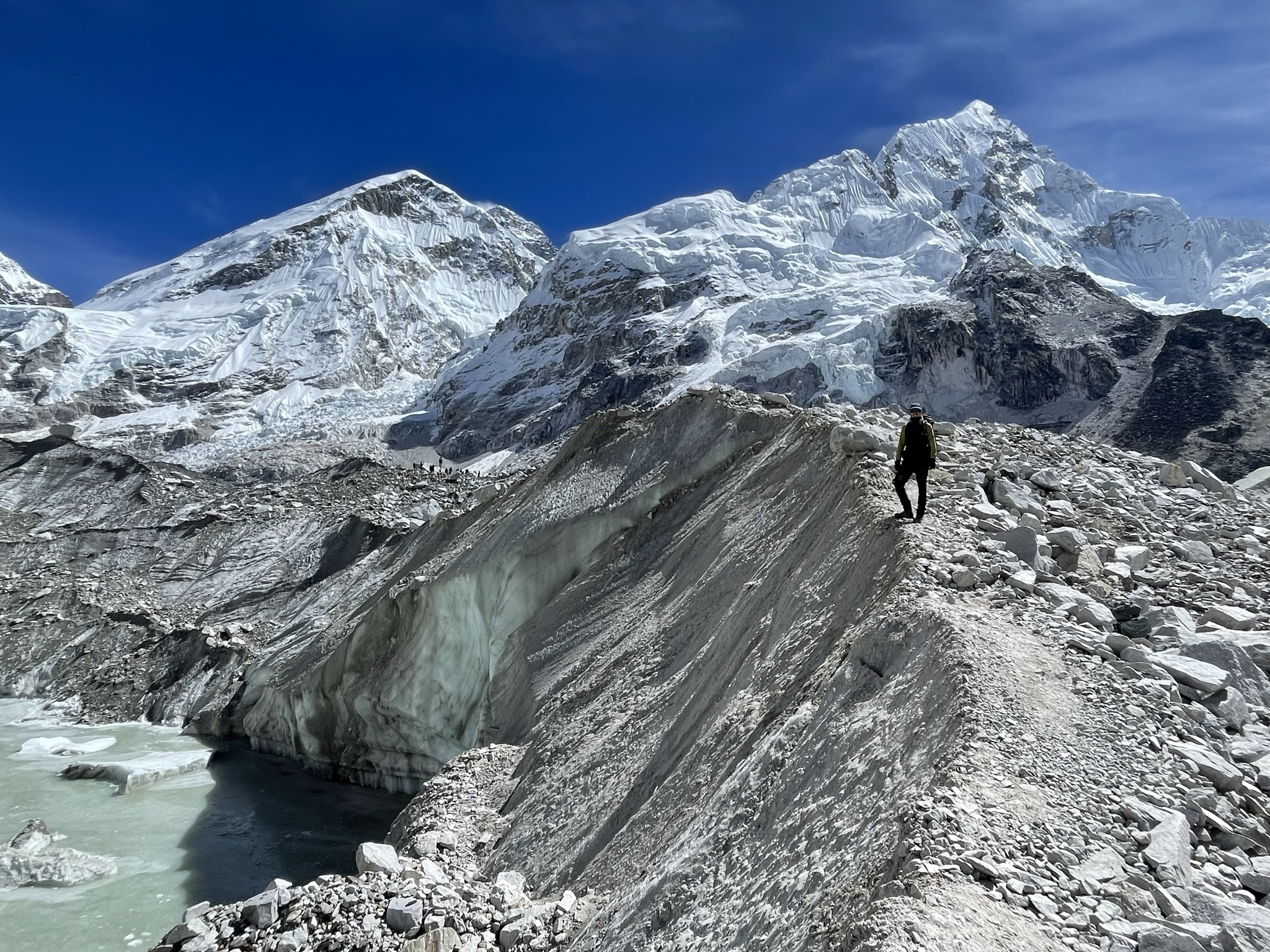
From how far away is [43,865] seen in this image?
48.4 feet

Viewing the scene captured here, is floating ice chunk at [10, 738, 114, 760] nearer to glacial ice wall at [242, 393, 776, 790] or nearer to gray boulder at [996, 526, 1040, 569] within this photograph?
glacial ice wall at [242, 393, 776, 790]

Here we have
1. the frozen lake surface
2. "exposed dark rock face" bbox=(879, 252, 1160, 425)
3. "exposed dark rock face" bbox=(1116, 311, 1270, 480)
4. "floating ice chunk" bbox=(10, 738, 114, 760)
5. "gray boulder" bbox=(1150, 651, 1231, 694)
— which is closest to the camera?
"gray boulder" bbox=(1150, 651, 1231, 694)

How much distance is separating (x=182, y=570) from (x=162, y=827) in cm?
2228

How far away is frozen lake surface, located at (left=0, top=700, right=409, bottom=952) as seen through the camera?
43.8 ft

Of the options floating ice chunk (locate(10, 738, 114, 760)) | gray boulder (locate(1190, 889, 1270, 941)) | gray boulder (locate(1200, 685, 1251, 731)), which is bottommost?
floating ice chunk (locate(10, 738, 114, 760))

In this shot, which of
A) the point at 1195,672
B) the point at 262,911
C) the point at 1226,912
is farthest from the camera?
the point at 262,911

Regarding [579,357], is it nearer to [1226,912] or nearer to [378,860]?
[378,860]

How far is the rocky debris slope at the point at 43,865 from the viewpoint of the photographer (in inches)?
569

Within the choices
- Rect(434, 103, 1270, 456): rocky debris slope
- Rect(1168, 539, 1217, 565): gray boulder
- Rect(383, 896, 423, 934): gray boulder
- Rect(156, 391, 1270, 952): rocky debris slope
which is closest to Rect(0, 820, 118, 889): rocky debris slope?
Rect(156, 391, 1270, 952): rocky debris slope

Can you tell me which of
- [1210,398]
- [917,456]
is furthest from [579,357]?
[917,456]

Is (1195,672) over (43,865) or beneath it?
over

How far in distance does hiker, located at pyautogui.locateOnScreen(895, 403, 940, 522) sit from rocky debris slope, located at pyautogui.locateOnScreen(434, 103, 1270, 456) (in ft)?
292

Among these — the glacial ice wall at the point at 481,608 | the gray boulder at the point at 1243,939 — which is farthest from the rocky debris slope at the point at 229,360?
the gray boulder at the point at 1243,939

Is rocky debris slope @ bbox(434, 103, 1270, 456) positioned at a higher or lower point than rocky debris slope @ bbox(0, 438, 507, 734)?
higher
